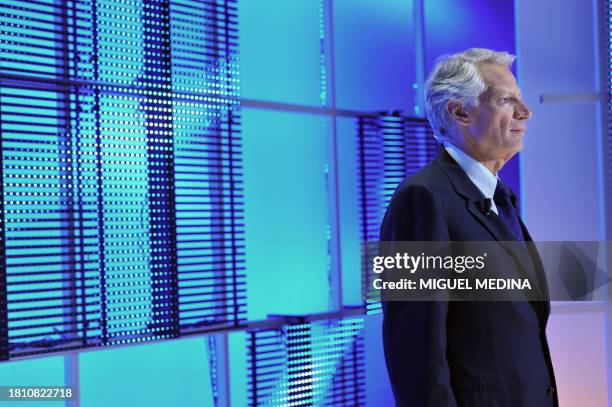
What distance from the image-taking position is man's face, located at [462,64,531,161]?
2719 mm

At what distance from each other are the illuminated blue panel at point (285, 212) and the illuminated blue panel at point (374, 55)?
0.35 meters

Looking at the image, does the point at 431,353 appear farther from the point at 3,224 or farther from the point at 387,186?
the point at 387,186

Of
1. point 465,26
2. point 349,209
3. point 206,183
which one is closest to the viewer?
point 206,183

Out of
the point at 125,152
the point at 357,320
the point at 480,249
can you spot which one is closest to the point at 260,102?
the point at 125,152

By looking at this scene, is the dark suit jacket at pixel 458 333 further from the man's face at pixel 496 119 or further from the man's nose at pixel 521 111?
the man's nose at pixel 521 111

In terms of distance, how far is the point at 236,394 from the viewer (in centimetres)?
446

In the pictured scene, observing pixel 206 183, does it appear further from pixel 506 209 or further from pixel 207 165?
pixel 506 209

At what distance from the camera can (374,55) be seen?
5285mm

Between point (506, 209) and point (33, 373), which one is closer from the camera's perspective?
point (506, 209)

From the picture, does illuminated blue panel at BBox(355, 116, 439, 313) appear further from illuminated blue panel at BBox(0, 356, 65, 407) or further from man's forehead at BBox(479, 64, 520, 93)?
man's forehead at BBox(479, 64, 520, 93)

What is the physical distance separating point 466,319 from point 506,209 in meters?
0.40

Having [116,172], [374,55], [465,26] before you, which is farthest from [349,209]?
[116,172]

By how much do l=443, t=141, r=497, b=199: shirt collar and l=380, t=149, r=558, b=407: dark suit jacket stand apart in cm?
11

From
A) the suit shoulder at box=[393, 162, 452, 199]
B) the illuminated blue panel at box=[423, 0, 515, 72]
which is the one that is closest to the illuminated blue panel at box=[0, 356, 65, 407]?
the suit shoulder at box=[393, 162, 452, 199]
